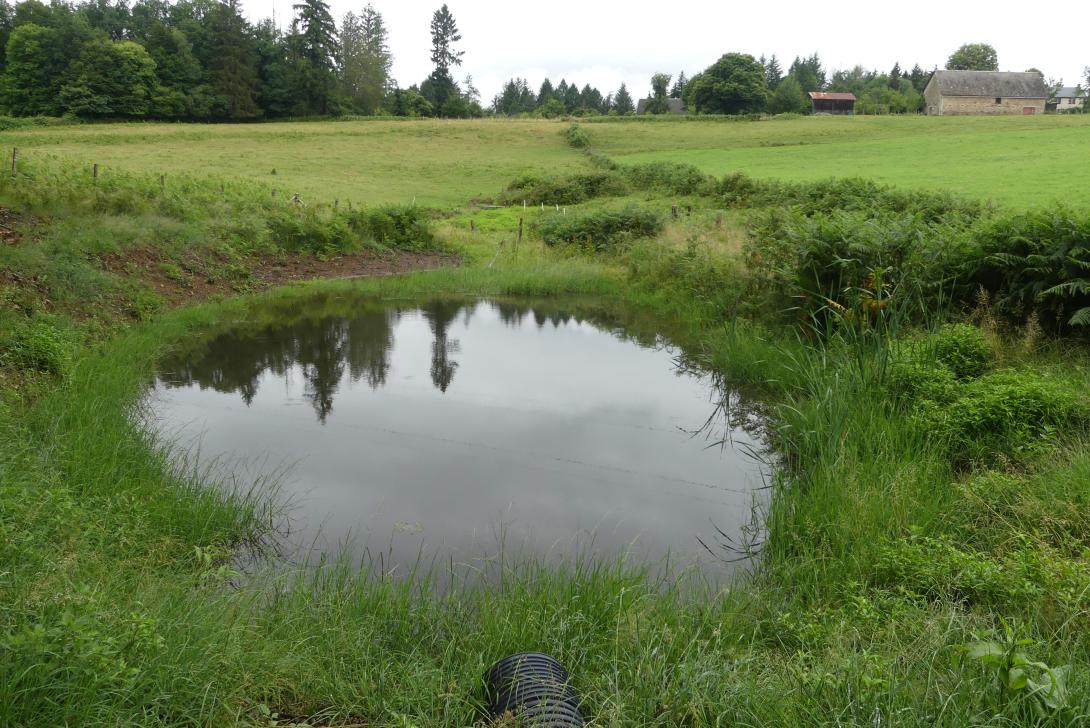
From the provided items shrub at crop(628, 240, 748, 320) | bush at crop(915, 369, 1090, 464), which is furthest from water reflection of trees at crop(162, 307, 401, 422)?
bush at crop(915, 369, 1090, 464)

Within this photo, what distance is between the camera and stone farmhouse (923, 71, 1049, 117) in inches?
3100

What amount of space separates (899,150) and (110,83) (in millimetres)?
56625

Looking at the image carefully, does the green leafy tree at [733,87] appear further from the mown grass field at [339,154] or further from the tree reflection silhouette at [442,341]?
the tree reflection silhouette at [442,341]

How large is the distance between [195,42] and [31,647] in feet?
271

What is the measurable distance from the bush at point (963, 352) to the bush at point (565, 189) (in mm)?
26627

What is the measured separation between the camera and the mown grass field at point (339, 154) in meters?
35.1

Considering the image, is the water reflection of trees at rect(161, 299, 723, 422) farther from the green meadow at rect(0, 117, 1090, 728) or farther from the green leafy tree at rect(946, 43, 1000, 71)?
the green leafy tree at rect(946, 43, 1000, 71)

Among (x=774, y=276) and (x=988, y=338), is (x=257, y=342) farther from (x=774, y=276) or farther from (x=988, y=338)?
(x=988, y=338)

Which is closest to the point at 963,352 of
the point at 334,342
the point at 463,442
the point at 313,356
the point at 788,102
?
the point at 463,442

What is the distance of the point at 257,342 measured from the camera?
1265cm

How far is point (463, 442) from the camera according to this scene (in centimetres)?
834

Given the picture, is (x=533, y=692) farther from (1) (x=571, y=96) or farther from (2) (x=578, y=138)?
(1) (x=571, y=96)

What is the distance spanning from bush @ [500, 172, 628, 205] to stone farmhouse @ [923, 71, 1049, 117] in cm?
5790

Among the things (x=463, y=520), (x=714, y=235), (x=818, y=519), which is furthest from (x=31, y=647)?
(x=714, y=235)
